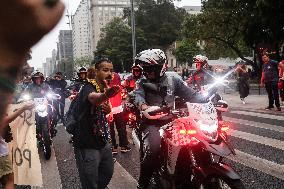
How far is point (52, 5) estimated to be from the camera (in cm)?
60

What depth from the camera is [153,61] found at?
4.00m

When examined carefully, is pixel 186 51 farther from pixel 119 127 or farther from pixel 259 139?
pixel 119 127

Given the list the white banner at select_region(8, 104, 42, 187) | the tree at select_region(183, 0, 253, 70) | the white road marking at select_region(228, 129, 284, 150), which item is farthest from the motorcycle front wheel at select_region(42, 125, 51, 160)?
the tree at select_region(183, 0, 253, 70)

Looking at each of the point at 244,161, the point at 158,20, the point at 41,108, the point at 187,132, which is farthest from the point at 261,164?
the point at 158,20

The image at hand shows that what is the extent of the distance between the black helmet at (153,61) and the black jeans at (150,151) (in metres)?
0.60

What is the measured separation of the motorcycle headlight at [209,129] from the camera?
11.7ft

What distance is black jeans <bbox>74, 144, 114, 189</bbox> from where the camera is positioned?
3.80 m

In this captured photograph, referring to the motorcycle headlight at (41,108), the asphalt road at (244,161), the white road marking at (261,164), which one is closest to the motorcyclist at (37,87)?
the motorcycle headlight at (41,108)

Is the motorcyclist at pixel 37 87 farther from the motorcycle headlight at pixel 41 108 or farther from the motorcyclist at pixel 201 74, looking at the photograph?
the motorcyclist at pixel 201 74

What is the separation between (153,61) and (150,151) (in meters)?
0.92

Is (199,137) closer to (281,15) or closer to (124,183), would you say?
(124,183)

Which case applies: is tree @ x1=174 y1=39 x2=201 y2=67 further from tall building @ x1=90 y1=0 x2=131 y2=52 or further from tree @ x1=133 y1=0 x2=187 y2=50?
tall building @ x1=90 y1=0 x2=131 y2=52

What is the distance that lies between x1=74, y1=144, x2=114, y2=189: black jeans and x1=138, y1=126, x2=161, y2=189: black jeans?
1.28 ft

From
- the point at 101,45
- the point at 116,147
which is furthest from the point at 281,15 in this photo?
the point at 101,45
